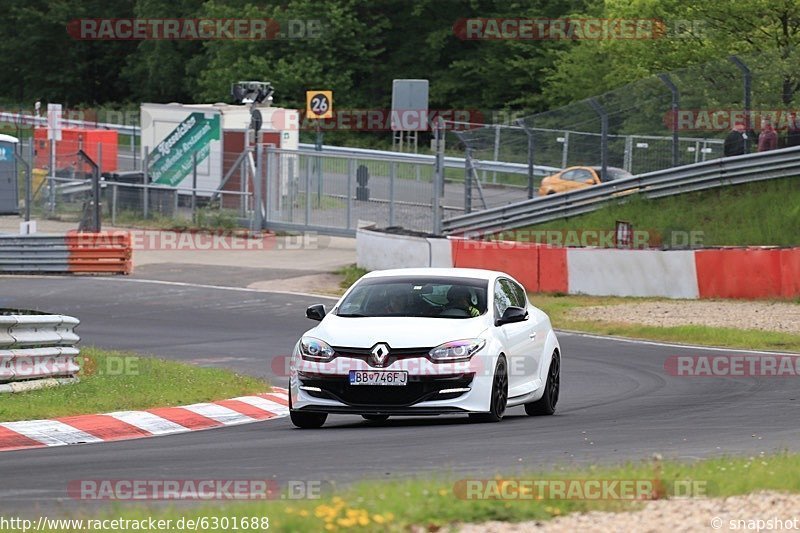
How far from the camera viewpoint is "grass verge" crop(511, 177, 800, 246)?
27.5 metres

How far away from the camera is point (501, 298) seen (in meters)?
13.7

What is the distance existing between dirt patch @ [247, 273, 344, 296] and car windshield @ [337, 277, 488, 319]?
1441cm

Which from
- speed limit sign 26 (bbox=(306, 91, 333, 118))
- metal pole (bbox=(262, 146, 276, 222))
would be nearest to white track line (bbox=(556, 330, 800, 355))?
metal pole (bbox=(262, 146, 276, 222))

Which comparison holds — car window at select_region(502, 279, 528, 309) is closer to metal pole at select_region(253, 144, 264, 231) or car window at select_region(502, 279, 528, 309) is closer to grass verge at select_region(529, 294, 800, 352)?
grass verge at select_region(529, 294, 800, 352)

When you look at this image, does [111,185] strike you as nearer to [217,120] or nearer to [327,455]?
[217,120]

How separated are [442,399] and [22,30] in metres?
73.7

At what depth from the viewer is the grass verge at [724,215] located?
27531 millimetres

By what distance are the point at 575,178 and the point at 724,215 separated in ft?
11.6

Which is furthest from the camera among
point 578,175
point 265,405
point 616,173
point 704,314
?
point 578,175

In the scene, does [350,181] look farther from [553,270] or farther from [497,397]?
[497,397]

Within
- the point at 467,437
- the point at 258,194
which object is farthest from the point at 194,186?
the point at 467,437

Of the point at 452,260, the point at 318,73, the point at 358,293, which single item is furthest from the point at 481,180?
the point at 318,73

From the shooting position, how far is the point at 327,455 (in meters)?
10.4

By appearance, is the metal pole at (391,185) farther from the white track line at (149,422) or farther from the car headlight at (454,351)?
the car headlight at (454,351)
